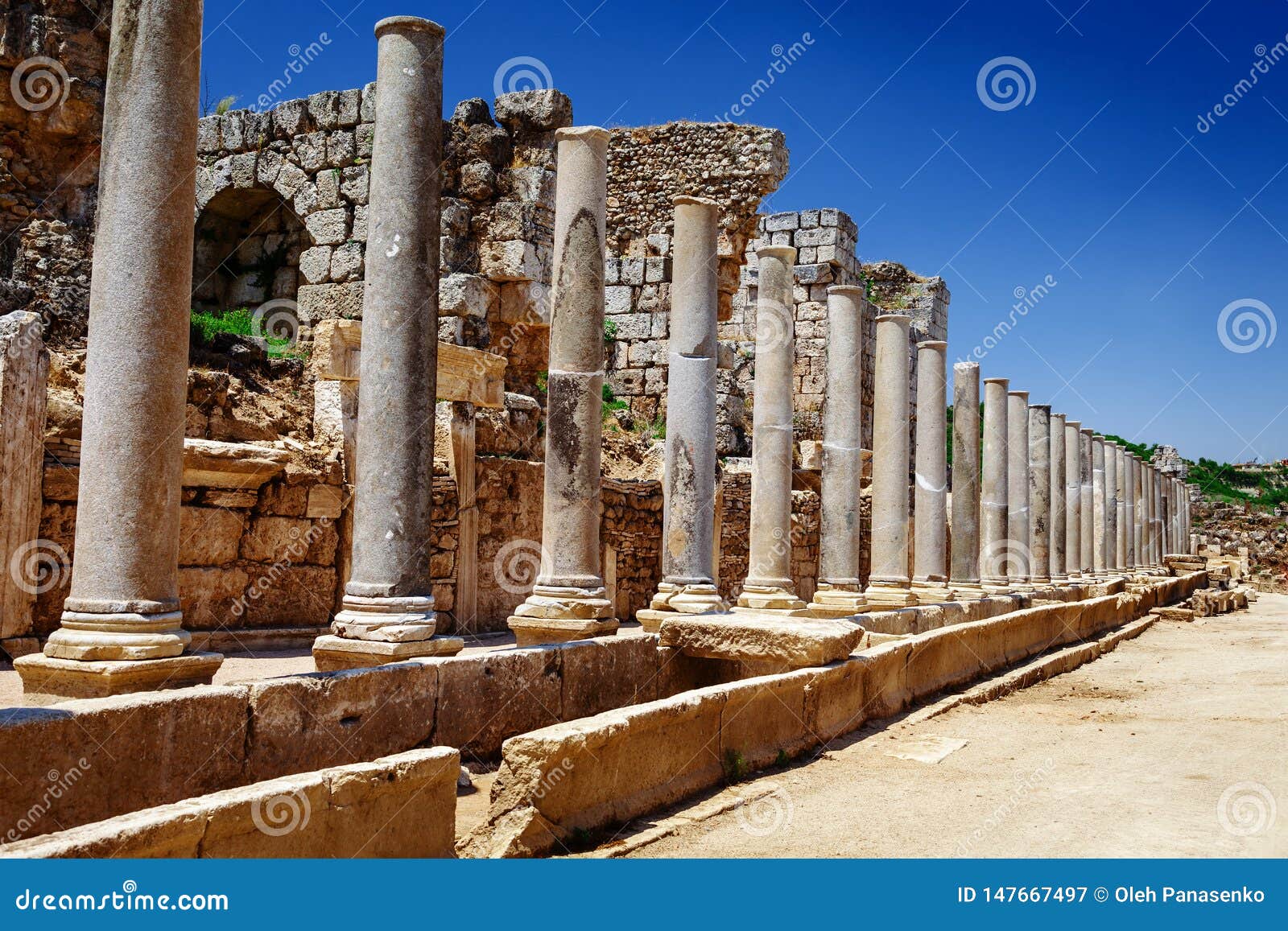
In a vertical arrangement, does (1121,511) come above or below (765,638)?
above

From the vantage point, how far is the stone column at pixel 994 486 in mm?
19391

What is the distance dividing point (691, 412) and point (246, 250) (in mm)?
9360

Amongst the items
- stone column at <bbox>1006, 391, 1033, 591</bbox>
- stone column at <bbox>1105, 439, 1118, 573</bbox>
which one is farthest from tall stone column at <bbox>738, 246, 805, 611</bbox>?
stone column at <bbox>1105, 439, 1118, 573</bbox>

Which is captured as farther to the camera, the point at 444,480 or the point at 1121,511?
the point at 1121,511

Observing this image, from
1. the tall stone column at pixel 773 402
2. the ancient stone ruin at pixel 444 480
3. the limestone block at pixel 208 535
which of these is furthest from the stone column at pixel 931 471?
the limestone block at pixel 208 535

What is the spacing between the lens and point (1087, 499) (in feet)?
95.8

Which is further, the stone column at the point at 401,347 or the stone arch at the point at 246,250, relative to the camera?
the stone arch at the point at 246,250

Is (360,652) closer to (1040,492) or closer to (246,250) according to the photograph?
(246,250)

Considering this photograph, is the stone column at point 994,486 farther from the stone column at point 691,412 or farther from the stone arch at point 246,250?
the stone arch at point 246,250

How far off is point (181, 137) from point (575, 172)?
13.0 ft

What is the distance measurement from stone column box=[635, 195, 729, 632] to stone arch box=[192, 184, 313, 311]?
303 inches

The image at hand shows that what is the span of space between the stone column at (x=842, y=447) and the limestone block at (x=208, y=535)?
22.0 feet

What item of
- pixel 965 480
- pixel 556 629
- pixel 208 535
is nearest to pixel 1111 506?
pixel 965 480

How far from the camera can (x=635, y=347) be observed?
19.8 m
